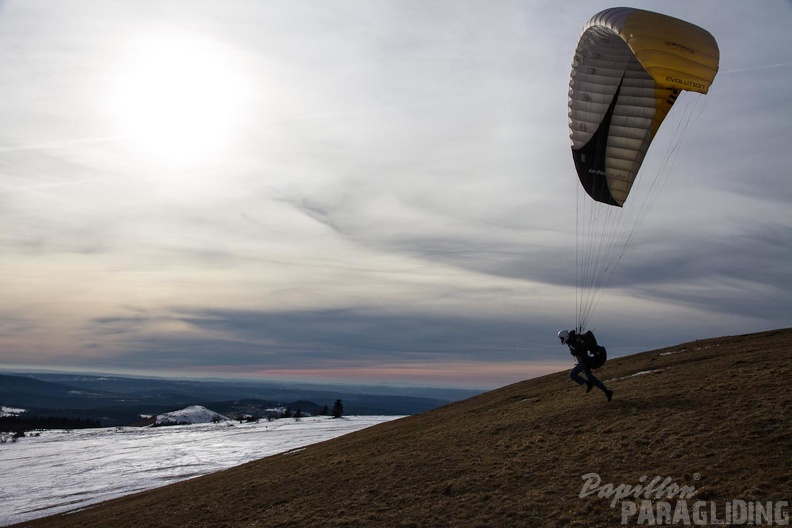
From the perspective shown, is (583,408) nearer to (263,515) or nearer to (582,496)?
(582,496)

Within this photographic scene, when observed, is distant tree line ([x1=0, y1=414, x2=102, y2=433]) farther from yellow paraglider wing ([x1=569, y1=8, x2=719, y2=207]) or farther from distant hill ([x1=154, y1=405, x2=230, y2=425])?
yellow paraglider wing ([x1=569, y1=8, x2=719, y2=207])

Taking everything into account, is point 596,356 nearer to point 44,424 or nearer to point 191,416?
point 191,416

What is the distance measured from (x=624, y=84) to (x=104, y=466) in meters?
49.5

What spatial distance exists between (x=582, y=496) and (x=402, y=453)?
10.0m

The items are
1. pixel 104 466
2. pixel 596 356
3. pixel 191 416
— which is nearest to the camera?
pixel 596 356

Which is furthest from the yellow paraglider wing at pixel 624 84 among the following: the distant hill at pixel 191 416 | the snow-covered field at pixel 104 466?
the distant hill at pixel 191 416

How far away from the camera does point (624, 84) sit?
2106 cm

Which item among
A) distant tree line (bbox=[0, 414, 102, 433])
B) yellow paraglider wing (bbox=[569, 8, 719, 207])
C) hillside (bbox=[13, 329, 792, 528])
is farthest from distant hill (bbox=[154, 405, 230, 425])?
yellow paraglider wing (bbox=[569, 8, 719, 207])

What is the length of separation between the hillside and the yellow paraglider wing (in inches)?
323

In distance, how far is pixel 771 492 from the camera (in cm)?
1084

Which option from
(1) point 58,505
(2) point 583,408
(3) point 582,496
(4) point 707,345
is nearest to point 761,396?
(2) point 583,408

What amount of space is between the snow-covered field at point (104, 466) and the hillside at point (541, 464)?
823 centimetres

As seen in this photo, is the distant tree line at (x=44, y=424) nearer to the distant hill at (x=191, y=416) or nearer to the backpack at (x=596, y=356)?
the distant hill at (x=191, y=416)

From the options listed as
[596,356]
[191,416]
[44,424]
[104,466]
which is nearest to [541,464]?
[596,356]
